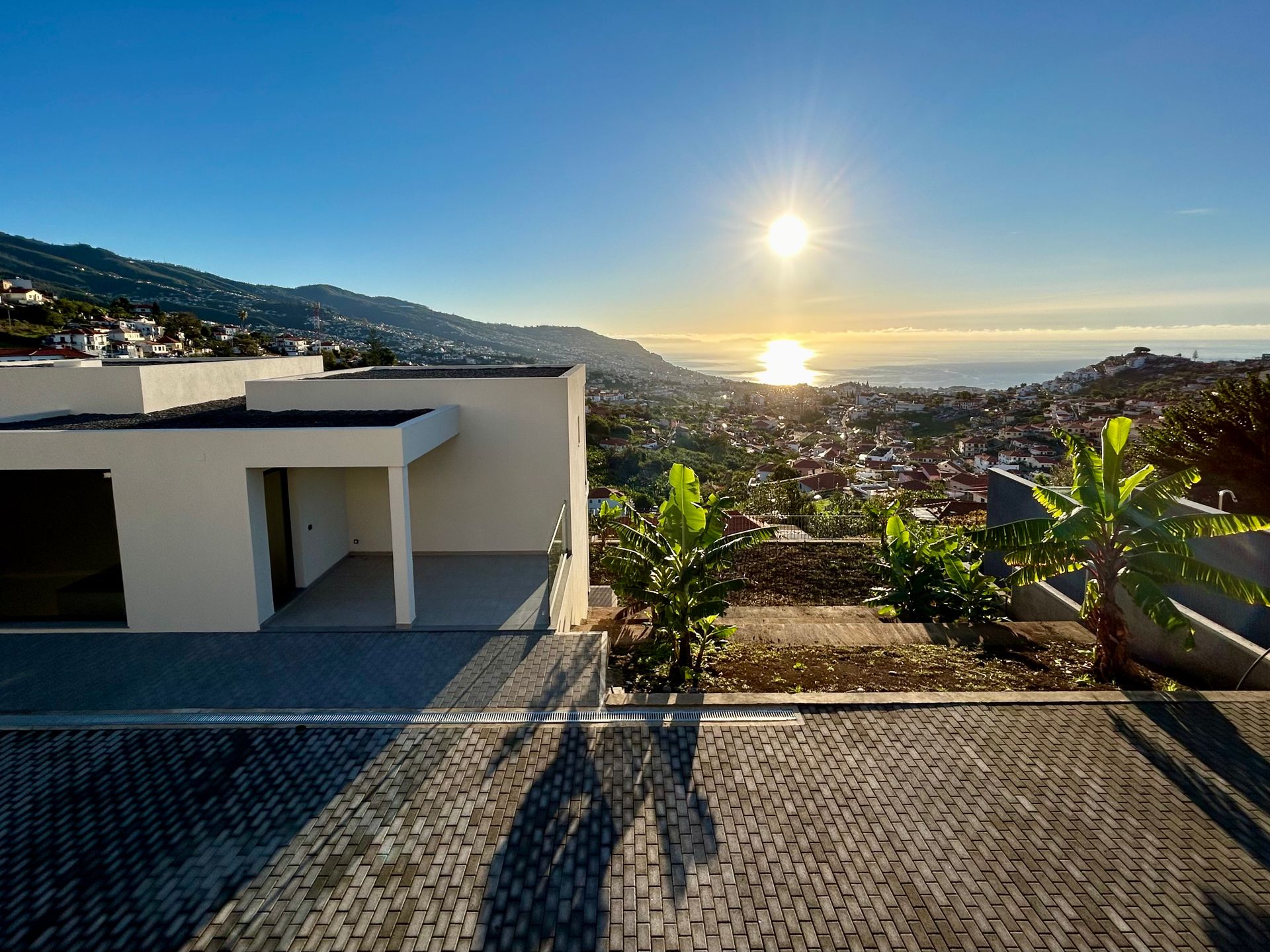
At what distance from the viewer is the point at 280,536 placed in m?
9.92

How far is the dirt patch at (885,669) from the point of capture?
7668mm

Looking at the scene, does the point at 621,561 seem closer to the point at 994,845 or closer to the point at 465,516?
the point at 465,516

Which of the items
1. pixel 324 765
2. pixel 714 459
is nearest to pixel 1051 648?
pixel 324 765

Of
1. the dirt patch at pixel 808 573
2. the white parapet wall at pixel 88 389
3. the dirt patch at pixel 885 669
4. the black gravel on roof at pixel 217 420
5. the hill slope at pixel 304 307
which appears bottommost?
the dirt patch at pixel 808 573

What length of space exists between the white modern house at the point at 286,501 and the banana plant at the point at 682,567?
1.18 m

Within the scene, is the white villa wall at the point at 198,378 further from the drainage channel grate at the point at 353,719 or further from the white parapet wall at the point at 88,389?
the drainage channel grate at the point at 353,719

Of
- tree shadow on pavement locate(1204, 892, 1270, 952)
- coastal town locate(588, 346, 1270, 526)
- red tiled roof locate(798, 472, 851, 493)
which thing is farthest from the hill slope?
tree shadow on pavement locate(1204, 892, 1270, 952)

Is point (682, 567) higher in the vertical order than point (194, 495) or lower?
lower

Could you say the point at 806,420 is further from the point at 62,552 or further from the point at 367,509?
the point at 62,552

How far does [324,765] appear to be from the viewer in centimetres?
571

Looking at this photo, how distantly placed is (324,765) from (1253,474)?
16.9 m

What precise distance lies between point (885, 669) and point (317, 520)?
865cm

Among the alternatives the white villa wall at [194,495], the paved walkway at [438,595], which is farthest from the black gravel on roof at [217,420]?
the paved walkway at [438,595]

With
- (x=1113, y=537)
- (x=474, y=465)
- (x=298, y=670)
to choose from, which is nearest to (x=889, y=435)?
(x=474, y=465)
